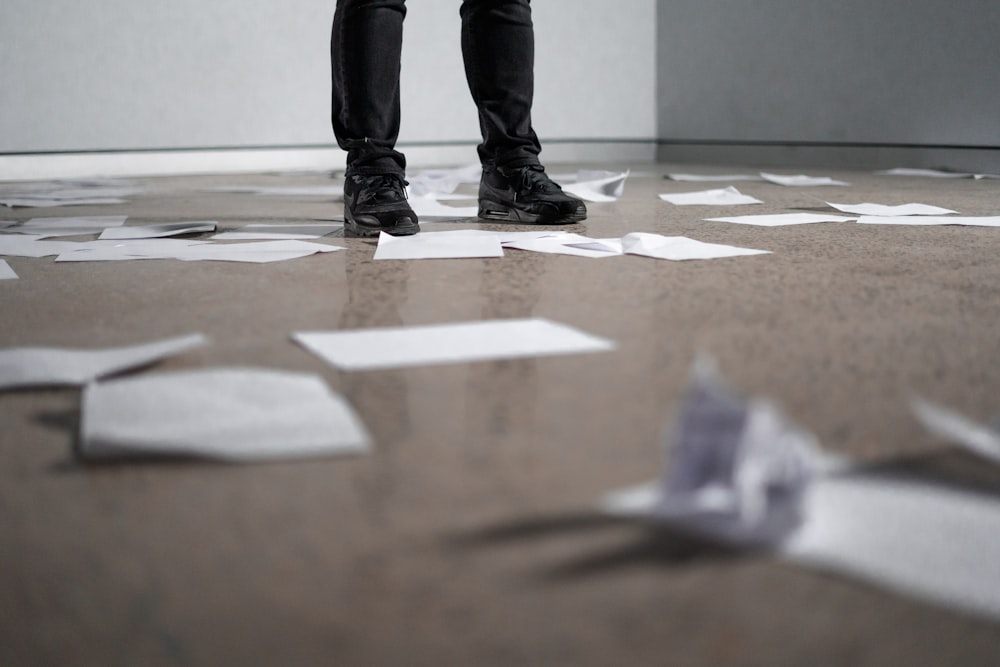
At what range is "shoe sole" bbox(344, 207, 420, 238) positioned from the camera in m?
1.60

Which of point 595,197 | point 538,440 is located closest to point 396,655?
point 538,440

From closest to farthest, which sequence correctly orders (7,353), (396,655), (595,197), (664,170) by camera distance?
1. (396,655)
2. (7,353)
3. (595,197)
4. (664,170)

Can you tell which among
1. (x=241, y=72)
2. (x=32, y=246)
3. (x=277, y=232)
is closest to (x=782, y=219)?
(x=277, y=232)

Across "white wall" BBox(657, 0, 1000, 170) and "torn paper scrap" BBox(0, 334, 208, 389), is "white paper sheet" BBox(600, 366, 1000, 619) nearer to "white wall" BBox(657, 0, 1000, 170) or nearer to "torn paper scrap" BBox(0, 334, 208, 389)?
"torn paper scrap" BBox(0, 334, 208, 389)

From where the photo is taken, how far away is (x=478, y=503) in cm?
47

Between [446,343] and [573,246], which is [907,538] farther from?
[573,246]

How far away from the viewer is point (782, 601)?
38cm

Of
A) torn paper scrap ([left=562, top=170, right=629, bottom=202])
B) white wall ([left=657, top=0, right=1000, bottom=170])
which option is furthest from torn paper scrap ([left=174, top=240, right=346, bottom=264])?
white wall ([left=657, top=0, right=1000, bottom=170])

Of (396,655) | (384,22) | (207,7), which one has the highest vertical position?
(207,7)

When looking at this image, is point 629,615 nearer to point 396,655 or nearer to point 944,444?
point 396,655

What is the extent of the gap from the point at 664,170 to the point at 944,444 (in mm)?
3353

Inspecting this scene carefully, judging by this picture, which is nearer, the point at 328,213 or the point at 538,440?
the point at 538,440

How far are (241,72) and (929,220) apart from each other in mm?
2975

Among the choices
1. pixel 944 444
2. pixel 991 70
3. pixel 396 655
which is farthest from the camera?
pixel 991 70
